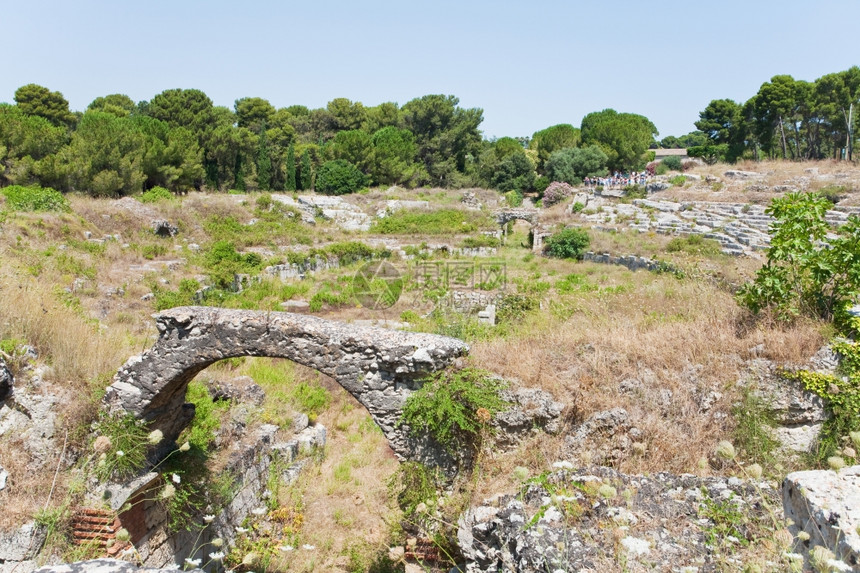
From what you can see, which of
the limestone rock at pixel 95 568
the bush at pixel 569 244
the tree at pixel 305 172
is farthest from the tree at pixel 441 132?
the limestone rock at pixel 95 568

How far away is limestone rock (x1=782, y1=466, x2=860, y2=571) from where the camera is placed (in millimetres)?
2713

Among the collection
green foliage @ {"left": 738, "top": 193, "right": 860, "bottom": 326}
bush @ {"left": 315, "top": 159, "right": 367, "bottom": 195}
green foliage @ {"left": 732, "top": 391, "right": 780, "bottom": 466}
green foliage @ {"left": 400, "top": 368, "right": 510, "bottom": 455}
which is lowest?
green foliage @ {"left": 732, "top": 391, "right": 780, "bottom": 466}

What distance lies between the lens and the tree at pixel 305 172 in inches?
1650

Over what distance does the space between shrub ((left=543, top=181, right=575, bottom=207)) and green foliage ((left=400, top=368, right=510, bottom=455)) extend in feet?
122

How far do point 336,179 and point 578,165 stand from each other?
20.8 meters

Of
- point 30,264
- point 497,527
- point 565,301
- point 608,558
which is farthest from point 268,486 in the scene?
point 30,264

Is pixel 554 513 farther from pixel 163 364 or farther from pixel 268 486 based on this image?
pixel 268 486

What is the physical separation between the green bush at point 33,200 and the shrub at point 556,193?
30933 mm

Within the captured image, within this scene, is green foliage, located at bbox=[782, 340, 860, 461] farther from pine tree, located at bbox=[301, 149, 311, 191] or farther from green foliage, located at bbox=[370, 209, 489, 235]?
pine tree, located at bbox=[301, 149, 311, 191]

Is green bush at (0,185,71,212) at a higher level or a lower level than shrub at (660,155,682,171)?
lower

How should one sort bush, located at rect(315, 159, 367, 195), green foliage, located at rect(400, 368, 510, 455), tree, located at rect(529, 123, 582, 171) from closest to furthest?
green foliage, located at rect(400, 368, 510, 455) < bush, located at rect(315, 159, 367, 195) < tree, located at rect(529, 123, 582, 171)

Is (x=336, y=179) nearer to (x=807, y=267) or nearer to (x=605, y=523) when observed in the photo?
(x=807, y=267)

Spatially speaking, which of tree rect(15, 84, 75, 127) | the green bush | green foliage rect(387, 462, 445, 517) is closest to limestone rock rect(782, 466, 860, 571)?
green foliage rect(387, 462, 445, 517)

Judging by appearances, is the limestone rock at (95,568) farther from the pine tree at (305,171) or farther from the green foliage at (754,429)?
the pine tree at (305,171)
